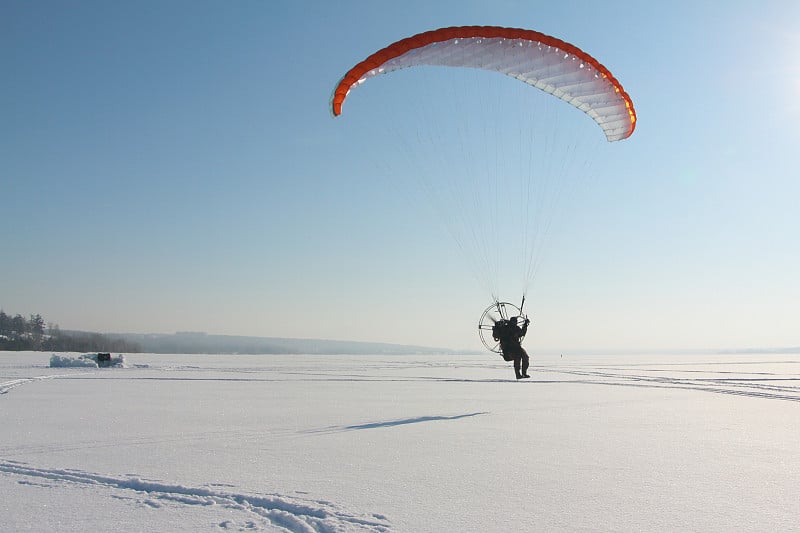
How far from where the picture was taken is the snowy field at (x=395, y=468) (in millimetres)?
3631

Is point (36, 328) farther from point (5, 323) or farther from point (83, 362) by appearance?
point (83, 362)

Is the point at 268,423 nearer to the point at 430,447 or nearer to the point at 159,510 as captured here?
the point at 430,447

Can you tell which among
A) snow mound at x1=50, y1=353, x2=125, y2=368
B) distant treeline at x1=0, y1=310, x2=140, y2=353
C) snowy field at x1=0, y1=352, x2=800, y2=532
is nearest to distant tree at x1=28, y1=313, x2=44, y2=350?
distant treeline at x1=0, y1=310, x2=140, y2=353

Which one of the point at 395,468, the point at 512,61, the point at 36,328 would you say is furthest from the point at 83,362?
the point at 36,328

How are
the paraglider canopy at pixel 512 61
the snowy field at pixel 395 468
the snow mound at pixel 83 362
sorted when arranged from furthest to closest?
the snow mound at pixel 83 362, the paraglider canopy at pixel 512 61, the snowy field at pixel 395 468

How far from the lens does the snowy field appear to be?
3631mm

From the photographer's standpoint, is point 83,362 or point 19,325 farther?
point 19,325


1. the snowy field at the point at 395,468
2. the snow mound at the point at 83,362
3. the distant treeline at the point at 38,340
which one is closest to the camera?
the snowy field at the point at 395,468

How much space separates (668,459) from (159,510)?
179 inches

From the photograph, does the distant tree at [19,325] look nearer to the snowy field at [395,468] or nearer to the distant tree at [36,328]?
the distant tree at [36,328]

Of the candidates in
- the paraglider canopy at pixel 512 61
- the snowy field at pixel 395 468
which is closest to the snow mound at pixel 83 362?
the snowy field at pixel 395 468

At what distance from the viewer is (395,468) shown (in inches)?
199

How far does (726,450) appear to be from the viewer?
19.5 feet

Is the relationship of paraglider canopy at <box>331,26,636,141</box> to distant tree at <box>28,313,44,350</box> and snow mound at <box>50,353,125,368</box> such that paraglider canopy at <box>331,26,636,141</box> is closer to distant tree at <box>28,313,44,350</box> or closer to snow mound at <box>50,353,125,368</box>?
snow mound at <box>50,353,125,368</box>
